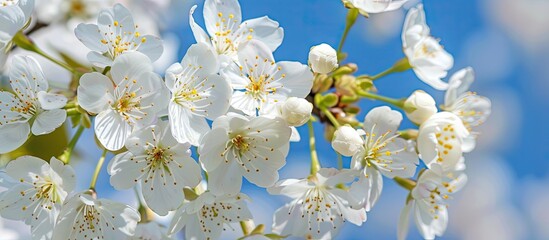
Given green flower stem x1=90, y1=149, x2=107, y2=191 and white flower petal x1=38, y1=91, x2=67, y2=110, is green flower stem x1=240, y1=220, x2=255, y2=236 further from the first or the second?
white flower petal x1=38, y1=91, x2=67, y2=110

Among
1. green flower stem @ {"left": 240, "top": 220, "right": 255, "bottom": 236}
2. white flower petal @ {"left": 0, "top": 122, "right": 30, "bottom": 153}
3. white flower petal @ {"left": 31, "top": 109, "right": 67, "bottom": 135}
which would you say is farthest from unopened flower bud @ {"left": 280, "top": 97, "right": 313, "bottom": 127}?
white flower petal @ {"left": 0, "top": 122, "right": 30, "bottom": 153}

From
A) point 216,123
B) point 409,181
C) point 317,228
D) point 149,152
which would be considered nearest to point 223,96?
point 216,123

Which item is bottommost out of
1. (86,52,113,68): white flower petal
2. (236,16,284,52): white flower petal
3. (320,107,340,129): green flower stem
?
(320,107,340,129): green flower stem

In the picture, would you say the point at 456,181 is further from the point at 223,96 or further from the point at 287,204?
the point at 223,96

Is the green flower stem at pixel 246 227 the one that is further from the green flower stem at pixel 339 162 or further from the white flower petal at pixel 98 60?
the white flower petal at pixel 98 60

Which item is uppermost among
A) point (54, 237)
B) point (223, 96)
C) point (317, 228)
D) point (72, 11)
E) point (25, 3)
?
point (25, 3)

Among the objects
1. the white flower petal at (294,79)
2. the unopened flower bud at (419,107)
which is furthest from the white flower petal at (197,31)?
the unopened flower bud at (419,107)

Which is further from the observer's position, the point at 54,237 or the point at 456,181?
the point at 456,181
